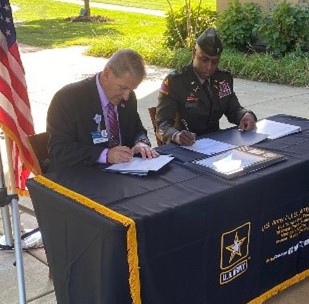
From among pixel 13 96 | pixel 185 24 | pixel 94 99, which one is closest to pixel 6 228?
pixel 13 96

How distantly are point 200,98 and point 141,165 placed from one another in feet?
3.65

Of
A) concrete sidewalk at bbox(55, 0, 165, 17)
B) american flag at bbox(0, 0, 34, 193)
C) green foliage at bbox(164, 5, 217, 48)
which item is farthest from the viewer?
concrete sidewalk at bbox(55, 0, 165, 17)

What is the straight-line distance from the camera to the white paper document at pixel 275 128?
357 centimetres

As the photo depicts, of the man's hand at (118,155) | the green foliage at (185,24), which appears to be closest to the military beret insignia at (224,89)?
the man's hand at (118,155)

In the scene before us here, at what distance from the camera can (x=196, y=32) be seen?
11188mm

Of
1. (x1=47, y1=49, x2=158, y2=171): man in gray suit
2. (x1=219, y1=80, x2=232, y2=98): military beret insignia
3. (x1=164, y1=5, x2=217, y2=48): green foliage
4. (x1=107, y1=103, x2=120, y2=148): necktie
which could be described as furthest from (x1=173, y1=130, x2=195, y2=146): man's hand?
(x1=164, y1=5, x2=217, y2=48): green foliage

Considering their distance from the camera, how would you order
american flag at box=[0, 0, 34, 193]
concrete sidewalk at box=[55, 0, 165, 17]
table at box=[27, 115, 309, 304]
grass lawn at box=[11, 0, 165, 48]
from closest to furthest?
table at box=[27, 115, 309, 304] → american flag at box=[0, 0, 34, 193] → grass lawn at box=[11, 0, 165, 48] → concrete sidewalk at box=[55, 0, 165, 17]

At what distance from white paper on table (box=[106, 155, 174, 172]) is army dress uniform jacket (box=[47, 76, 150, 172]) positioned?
0.15m

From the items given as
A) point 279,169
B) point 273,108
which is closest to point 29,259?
point 279,169

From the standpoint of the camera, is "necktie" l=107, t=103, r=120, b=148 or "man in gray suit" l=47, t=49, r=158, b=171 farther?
"necktie" l=107, t=103, r=120, b=148

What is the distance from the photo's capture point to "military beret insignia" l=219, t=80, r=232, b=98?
400 cm

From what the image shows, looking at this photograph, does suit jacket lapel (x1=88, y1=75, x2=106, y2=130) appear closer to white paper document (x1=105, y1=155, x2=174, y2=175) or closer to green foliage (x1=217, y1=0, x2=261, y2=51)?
white paper document (x1=105, y1=155, x2=174, y2=175)

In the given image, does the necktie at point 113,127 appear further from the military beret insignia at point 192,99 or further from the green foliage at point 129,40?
the green foliage at point 129,40

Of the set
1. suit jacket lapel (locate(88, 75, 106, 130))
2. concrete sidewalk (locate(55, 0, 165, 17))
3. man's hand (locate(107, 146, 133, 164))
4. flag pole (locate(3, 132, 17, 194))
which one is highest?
suit jacket lapel (locate(88, 75, 106, 130))
